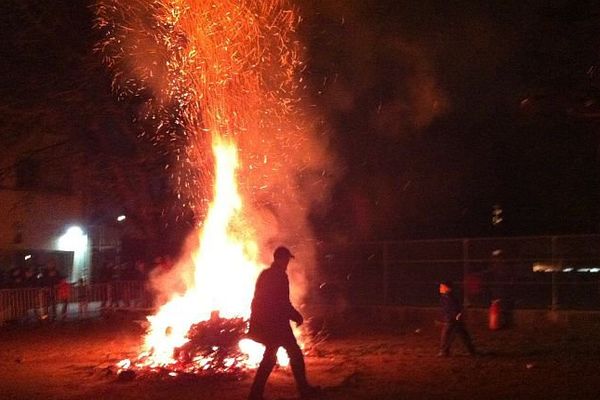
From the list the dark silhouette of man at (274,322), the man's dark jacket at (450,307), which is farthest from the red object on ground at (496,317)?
the dark silhouette of man at (274,322)

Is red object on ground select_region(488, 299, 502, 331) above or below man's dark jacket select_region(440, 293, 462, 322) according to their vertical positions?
below

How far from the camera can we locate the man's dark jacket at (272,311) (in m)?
8.82

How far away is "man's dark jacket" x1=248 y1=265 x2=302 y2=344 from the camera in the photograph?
8.82 m

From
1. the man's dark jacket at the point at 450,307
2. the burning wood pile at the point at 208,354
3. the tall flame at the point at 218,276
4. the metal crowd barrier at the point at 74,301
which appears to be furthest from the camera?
the metal crowd barrier at the point at 74,301

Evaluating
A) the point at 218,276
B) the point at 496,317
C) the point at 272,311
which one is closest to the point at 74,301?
the point at 218,276

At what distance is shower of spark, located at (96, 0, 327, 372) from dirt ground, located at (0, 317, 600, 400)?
1437mm

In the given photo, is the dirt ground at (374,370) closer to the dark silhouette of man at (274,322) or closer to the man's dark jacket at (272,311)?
the dark silhouette of man at (274,322)

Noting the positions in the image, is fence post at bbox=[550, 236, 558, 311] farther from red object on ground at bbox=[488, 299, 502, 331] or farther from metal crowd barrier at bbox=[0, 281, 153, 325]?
metal crowd barrier at bbox=[0, 281, 153, 325]

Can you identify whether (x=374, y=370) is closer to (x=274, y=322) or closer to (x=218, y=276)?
(x=274, y=322)

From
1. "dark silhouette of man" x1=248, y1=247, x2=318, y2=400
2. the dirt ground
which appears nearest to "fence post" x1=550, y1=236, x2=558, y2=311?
the dirt ground

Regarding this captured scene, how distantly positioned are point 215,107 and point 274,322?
7.36 m

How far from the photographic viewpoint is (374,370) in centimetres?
1131

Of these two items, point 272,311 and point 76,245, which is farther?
point 76,245

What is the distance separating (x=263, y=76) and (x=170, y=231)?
1225 cm
